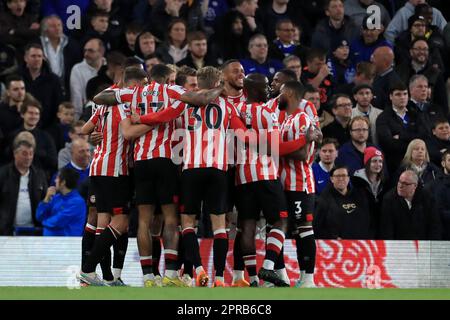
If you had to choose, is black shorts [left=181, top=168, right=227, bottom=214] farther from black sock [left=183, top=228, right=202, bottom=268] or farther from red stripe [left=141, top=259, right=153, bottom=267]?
red stripe [left=141, top=259, right=153, bottom=267]

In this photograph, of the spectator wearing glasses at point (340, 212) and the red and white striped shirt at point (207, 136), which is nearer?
the red and white striped shirt at point (207, 136)

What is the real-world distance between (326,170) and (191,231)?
3994 millimetres

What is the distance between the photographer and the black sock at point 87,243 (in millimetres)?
12906

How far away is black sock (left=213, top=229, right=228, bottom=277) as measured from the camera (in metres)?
12.1

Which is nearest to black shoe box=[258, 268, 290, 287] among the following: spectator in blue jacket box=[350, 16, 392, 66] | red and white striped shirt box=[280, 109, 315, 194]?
red and white striped shirt box=[280, 109, 315, 194]

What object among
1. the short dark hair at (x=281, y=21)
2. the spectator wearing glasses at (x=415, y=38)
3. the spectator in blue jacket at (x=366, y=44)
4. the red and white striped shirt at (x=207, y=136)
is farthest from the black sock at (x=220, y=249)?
the spectator wearing glasses at (x=415, y=38)

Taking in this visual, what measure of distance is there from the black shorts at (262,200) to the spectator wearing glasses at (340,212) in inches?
96.3

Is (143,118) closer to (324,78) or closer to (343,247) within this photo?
(343,247)

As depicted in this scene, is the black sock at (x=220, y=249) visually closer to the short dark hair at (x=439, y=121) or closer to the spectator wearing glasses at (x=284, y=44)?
the short dark hair at (x=439, y=121)

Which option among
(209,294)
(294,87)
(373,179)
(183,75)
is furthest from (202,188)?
(373,179)

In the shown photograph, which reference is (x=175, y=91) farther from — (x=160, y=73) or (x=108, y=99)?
(x=108, y=99)

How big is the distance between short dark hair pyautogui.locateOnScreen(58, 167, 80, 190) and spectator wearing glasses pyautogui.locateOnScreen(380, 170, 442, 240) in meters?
3.89

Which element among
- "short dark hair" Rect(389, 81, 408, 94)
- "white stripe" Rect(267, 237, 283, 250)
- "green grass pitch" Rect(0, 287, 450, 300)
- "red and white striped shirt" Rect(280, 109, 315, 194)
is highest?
"short dark hair" Rect(389, 81, 408, 94)

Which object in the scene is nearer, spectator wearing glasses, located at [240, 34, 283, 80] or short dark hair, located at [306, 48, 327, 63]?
spectator wearing glasses, located at [240, 34, 283, 80]
